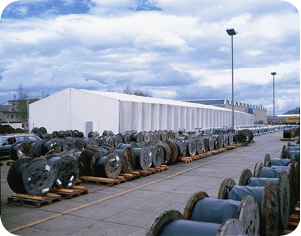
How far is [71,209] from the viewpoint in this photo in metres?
8.16

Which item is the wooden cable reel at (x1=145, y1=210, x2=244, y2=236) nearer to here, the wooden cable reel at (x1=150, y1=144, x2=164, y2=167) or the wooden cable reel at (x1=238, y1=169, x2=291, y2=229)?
the wooden cable reel at (x1=238, y1=169, x2=291, y2=229)

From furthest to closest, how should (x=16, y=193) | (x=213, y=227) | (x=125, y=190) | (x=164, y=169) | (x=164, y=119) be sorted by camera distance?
(x=164, y=119), (x=164, y=169), (x=125, y=190), (x=16, y=193), (x=213, y=227)

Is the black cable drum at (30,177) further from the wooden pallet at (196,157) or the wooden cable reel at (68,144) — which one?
the wooden pallet at (196,157)

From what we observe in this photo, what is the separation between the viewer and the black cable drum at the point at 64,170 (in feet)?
31.4

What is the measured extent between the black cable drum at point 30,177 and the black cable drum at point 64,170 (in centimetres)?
52

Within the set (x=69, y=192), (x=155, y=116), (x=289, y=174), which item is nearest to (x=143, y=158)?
(x=69, y=192)

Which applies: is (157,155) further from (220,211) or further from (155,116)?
(155,116)

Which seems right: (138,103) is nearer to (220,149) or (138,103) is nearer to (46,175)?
(220,149)

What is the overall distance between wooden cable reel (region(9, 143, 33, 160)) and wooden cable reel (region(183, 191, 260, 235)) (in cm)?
1383

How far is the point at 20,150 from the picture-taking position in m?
16.3

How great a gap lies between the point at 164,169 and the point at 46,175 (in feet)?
22.5

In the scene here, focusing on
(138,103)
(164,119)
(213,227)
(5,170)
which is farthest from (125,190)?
(164,119)

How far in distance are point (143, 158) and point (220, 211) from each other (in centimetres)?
845

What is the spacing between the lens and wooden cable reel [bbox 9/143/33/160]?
53.4 ft
